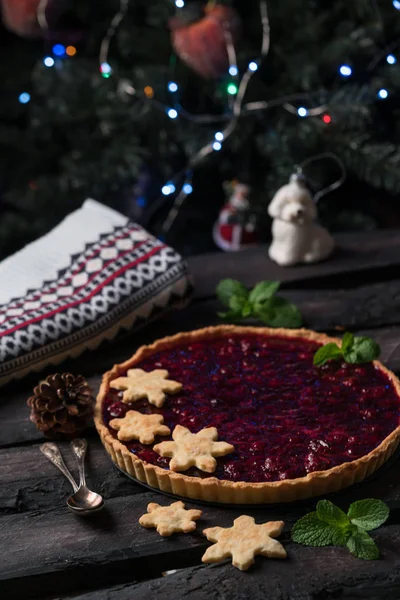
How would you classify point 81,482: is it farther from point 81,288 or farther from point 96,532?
point 81,288

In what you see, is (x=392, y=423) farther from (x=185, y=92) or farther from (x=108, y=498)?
(x=185, y=92)

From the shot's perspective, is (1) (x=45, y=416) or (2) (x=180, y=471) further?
(1) (x=45, y=416)

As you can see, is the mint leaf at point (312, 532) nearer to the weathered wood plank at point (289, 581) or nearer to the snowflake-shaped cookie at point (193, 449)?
the weathered wood plank at point (289, 581)

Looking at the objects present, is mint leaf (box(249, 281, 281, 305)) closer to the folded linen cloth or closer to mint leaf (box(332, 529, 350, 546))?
the folded linen cloth

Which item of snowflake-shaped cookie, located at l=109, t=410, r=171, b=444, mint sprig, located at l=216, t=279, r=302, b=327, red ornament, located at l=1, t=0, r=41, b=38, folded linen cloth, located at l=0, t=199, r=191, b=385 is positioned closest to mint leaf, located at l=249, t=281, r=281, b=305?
mint sprig, located at l=216, t=279, r=302, b=327

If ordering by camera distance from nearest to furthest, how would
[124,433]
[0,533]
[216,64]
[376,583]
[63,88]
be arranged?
[376,583] < [0,533] < [124,433] < [216,64] < [63,88]

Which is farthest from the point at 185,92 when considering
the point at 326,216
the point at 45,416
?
Answer: the point at 45,416
